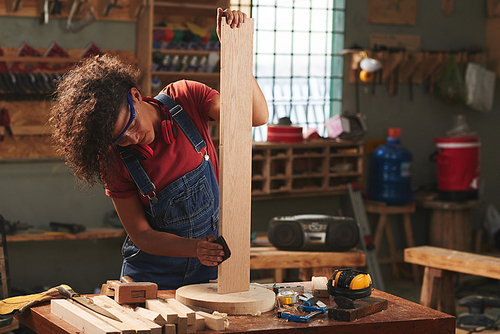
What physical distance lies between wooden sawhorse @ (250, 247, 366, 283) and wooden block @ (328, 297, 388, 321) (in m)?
1.65

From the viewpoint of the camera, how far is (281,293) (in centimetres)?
167

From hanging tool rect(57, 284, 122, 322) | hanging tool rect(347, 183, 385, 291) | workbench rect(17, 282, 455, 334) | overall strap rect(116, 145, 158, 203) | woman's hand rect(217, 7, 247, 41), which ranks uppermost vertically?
woman's hand rect(217, 7, 247, 41)

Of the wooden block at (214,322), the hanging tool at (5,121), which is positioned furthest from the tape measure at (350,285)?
the hanging tool at (5,121)

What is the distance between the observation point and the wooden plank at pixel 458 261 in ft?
8.86

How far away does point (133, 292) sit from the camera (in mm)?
1526

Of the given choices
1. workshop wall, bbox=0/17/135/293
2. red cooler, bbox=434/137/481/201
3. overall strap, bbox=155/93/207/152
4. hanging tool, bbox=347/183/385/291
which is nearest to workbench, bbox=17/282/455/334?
overall strap, bbox=155/93/207/152

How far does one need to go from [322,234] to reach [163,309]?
1956mm

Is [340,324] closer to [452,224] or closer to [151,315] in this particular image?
[151,315]

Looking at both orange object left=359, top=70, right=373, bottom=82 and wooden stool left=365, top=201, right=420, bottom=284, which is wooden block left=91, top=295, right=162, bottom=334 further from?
orange object left=359, top=70, right=373, bottom=82

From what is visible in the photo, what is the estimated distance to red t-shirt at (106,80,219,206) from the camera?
176 centimetres

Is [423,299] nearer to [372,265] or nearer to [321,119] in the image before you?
[372,265]

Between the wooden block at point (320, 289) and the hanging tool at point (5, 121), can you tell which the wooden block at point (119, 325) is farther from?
the hanging tool at point (5, 121)

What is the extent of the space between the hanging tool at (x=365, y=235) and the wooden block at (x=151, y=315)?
3425 millimetres

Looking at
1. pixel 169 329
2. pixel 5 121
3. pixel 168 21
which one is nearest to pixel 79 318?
pixel 169 329
